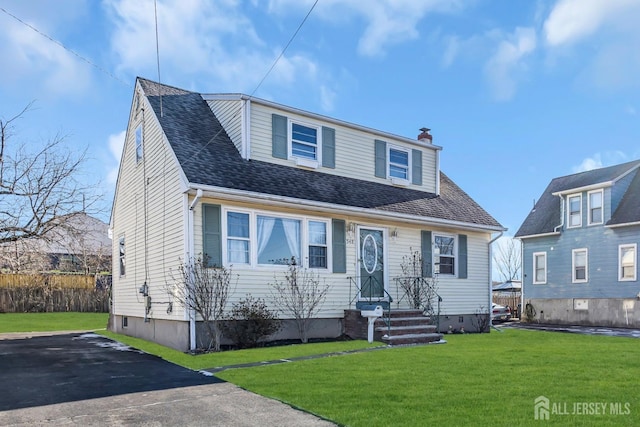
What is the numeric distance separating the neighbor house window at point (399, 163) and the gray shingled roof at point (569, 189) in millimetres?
11510

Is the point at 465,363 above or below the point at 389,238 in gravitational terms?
below

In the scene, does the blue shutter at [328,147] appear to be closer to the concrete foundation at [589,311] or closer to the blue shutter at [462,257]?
the blue shutter at [462,257]

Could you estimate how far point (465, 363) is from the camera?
7781mm

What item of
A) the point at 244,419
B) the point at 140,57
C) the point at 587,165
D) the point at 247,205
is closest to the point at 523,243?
the point at 587,165

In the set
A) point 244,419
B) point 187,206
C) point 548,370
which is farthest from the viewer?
point 187,206

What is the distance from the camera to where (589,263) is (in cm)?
2227

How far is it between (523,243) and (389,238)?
15450mm

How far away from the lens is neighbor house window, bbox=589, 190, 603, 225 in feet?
72.1

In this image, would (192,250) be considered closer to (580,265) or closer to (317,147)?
(317,147)

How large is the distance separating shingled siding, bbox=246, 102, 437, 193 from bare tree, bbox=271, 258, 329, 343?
3106 mm

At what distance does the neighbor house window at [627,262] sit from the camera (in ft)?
67.1

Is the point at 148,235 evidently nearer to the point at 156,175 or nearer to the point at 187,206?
the point at 156,175

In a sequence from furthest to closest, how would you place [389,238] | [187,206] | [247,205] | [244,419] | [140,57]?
[389,238] < [140,57] < [247,205] < [187,206] < [244,419]

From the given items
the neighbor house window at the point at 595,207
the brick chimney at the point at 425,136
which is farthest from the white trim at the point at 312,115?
the neighbor house window at the point at 595,207
